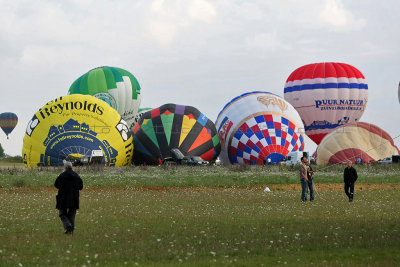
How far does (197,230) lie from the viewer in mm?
15414

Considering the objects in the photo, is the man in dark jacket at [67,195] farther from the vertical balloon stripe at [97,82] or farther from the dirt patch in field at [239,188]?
the vertical balloon stripe at [97,82]

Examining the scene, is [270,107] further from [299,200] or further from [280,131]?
[299,200]

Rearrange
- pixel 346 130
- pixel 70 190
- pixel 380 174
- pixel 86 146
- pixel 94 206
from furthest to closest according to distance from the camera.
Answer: pixel 346 130, pixel 86 146, pixel 380 174, pixel 94 206, pixel 70 190

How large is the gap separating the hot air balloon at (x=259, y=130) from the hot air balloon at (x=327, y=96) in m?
9.84

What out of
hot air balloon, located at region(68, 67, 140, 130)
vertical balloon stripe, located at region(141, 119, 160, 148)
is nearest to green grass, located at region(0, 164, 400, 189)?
vertical balloon stripe, located at region(141, 119, 160, 148)

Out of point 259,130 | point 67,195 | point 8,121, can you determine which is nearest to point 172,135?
point 259,130

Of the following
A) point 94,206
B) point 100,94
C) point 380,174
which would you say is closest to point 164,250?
point 94,206

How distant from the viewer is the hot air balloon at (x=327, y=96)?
64.2 meters

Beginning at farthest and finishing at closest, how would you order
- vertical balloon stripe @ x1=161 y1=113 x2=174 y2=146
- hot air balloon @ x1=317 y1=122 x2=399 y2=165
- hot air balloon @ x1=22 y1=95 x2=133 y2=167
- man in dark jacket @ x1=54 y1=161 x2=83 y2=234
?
vertical balloon stripe @ x1=161 y1=113 x2=174 y2=146
hot air balloon @ x1=317 y1=122 x2=399 y2=165
hot air balloon @ x1=22 y1=95 x2=133 y2=167
man in dark jacket @ x1=54 y1=161 x2=83 y2=234

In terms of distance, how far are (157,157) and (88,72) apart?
52.5 ft

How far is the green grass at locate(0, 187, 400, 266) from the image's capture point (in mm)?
11648

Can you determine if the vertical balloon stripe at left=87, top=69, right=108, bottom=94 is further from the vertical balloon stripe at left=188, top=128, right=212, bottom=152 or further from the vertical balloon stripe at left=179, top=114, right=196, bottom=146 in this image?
the vertical balloon stripe at left=188, top=128, right=212, bottom=152

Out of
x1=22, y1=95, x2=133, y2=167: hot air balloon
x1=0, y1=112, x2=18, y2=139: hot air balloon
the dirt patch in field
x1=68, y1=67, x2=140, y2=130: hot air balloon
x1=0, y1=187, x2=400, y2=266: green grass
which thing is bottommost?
x1=0, y1=187, x2=400, y2=266: green grass

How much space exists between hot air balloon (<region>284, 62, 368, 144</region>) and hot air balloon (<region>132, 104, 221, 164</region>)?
1449cm
